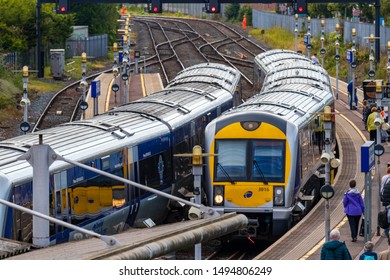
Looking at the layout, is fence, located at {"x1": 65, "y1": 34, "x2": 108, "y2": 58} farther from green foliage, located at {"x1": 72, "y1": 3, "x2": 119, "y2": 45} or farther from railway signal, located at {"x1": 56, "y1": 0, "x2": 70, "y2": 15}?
railway signal, located at {"x1": 56, "y1": 0, "x2": 70, "y2": 15}

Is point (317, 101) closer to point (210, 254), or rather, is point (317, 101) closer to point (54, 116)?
point (210, 254)

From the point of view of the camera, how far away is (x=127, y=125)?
2333 centimetres

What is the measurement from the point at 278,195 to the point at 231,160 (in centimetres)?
123

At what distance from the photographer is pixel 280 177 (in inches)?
920

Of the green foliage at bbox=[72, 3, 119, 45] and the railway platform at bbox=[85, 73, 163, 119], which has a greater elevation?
the green foliage at bbox=[72, 3, 119, 45]

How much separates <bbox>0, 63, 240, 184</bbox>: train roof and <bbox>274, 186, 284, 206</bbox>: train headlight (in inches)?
110

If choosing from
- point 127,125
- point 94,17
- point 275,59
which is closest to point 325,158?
point 127,125

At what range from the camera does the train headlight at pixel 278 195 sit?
76.3 feet

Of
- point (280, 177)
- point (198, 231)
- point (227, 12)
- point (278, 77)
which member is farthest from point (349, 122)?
point (227, 12)

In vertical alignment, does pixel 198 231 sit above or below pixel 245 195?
above

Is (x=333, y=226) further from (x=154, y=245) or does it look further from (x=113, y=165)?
(x=154, y=245)

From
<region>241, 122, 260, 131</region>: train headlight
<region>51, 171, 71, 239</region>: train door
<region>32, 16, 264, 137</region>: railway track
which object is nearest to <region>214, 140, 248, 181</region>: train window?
<region>241, 122, 260, 131</region>: train headlight

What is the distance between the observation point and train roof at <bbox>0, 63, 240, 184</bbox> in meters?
19.4
